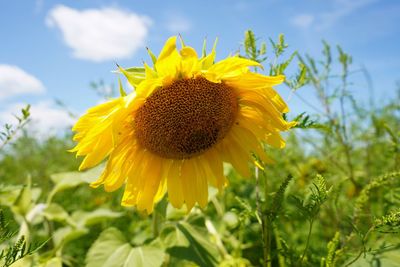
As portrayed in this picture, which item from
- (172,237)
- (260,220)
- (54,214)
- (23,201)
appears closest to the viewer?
(260,220)

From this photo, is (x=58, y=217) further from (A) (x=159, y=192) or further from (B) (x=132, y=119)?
(B) (x=132, y=119)

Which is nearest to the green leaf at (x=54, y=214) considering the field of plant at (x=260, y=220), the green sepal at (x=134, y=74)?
the field of plant at (x=260, y=220)

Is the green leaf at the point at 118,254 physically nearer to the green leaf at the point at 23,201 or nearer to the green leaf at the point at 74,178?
the green leaf at the point at 74,178

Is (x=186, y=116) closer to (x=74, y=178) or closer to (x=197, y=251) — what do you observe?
(x=197, y=251)

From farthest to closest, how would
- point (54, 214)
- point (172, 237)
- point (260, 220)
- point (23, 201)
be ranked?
point (54, 214)
point (23, 201)
point (172, 237)
point (260, 220)

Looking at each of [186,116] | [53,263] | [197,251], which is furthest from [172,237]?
[186,116]

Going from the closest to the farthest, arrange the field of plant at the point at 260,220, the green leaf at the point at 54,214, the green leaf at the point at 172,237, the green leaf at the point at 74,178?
the field of plant at the point at 260,220 → the green leaf at the point at 172,237 → the green leaf at the point at 74,178 → the green leaf at the point at 54,214

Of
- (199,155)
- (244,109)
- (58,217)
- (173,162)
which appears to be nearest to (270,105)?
(244,109)
